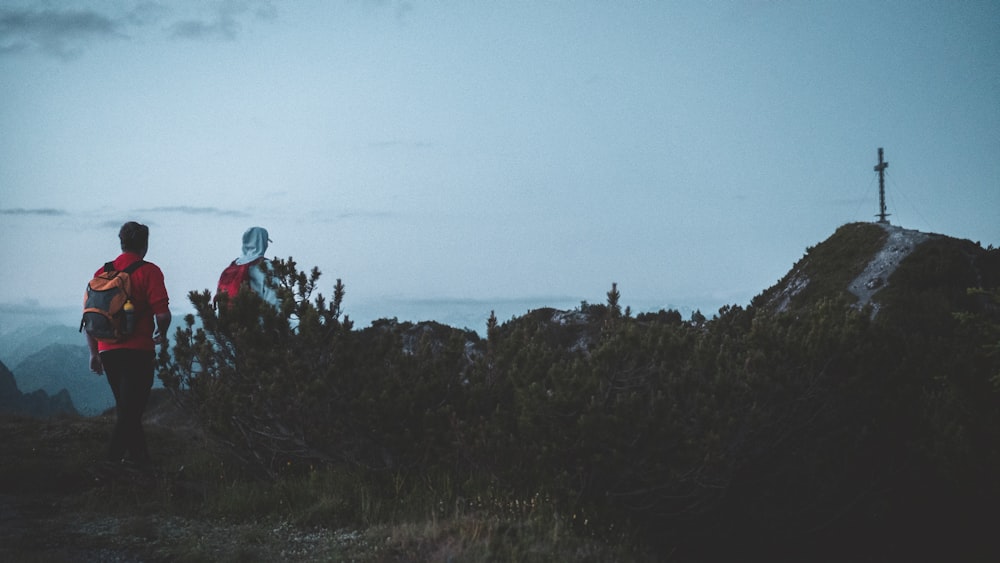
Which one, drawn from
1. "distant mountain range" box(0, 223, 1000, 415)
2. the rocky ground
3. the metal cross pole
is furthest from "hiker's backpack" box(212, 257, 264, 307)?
the metal cross pole

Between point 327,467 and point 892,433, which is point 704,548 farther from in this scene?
point 327,467

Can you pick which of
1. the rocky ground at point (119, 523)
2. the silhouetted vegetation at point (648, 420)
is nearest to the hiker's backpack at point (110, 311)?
the silhouetted vegetation at point (648, 420)

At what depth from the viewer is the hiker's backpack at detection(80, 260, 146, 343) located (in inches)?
276

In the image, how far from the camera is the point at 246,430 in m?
7.55

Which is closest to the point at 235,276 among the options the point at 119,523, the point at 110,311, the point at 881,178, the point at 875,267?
the point at 110,311

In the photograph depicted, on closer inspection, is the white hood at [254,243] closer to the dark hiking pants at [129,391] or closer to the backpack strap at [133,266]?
the backpack strap at [133,266]

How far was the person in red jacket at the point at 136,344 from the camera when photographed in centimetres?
715

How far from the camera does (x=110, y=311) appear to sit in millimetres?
7004

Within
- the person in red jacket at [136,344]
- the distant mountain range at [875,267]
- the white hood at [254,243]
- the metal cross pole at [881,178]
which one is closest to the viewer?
the person in red jacket at [136,344]

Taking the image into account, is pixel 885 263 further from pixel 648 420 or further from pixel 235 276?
pixel 235 276

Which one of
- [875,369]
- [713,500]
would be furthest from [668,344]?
[875,369]

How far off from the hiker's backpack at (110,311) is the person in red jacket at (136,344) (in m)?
0.08

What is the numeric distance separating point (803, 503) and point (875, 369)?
2.00m

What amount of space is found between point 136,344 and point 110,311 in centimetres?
43
